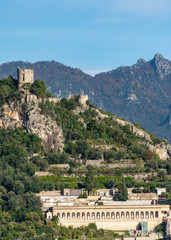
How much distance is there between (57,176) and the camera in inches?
3344

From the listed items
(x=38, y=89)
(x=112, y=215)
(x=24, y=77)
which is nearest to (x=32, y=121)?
(x=38, y=89)

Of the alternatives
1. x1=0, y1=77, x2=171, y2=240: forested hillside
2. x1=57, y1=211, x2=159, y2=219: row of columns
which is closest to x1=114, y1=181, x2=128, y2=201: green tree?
x1=0, y1=77, x2=171, y2=240: forested hillside

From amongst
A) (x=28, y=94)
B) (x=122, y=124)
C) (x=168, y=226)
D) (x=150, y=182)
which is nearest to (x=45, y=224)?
(x=168, y=226)

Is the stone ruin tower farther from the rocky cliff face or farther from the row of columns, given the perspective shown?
the row of columns

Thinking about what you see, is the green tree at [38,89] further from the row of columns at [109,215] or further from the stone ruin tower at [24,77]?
the row of columns at [109,215]

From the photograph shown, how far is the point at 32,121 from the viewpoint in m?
91.1

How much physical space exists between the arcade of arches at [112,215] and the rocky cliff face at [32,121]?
17023 millimetres

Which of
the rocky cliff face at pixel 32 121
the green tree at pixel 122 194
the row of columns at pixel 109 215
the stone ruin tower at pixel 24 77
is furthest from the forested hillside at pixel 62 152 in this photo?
the row of columns at pixel 109 215

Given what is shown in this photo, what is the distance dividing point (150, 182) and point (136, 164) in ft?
18.7

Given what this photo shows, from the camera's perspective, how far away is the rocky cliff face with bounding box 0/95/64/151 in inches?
3568

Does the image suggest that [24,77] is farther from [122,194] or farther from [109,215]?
[109,215]

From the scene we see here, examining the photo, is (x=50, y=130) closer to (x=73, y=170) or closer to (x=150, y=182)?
(x=73, y=170)

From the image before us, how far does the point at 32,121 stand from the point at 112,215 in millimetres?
20092

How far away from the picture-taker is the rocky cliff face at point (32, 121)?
297ft
